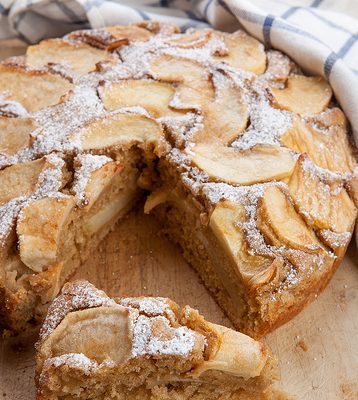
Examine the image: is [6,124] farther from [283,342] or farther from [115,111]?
[283,342]

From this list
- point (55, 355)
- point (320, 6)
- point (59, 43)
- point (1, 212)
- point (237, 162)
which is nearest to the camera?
point (55, 355)

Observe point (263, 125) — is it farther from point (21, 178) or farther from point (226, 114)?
point (21, 178)

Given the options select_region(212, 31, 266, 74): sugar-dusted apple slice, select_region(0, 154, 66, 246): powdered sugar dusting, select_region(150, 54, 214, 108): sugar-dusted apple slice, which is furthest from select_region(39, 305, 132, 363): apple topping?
select_region(212, 31, 266, 74): sugar-dusted apple slice

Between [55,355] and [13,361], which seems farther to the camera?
[13,361]

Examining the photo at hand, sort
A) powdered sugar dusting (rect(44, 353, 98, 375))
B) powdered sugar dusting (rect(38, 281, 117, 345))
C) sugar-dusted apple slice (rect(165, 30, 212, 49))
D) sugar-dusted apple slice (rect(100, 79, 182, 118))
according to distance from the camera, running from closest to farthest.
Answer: powdered sugar dusting (rect(44, 353, 98, 375)) → powdered sugar dusting (rect(38, 281, 117, 345)) → sugar-dusted apple slice (rect(100, 79, 182, 118)) → sugar-dusted apple slice (rect(165, 30, 212, 49))

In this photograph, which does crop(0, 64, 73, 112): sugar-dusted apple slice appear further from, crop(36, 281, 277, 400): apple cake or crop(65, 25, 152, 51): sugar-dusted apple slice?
crop(36, 281, 277, 400): apple cake

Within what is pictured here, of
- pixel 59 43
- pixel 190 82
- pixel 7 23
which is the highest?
pixel 190 82

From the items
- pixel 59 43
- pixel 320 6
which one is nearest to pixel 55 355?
pixel 59 43
